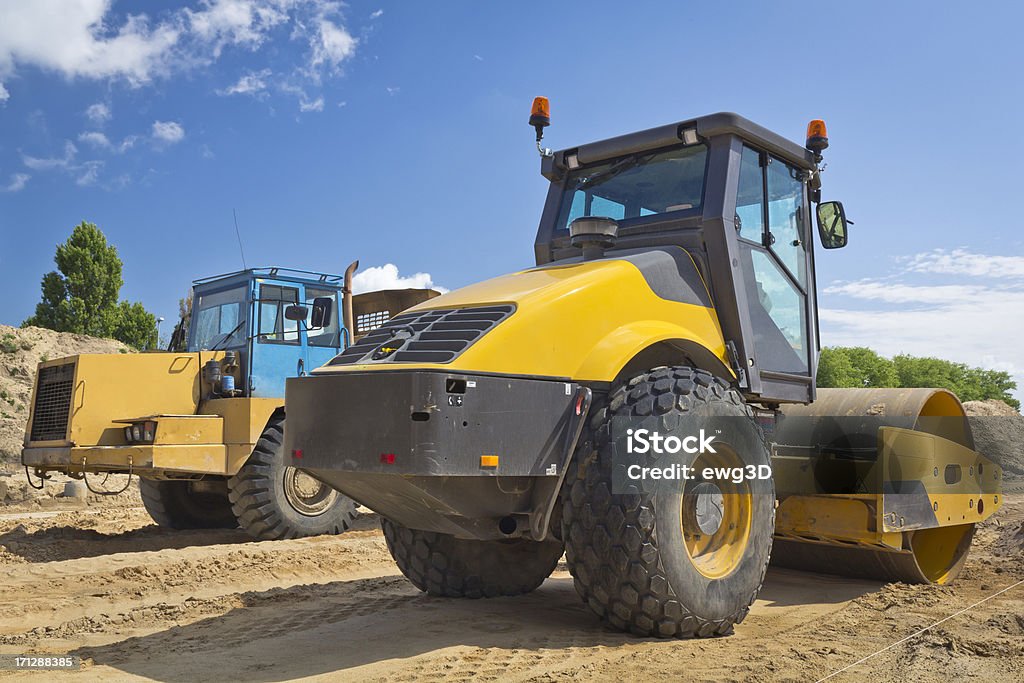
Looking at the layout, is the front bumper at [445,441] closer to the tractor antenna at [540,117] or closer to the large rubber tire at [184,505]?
the tractor antenna at [540,117]

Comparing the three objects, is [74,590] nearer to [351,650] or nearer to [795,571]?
[351,650]

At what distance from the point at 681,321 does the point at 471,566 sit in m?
2.05

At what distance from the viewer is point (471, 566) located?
5887mm

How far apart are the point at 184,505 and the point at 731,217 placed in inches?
318

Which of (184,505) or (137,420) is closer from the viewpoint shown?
(137,420)

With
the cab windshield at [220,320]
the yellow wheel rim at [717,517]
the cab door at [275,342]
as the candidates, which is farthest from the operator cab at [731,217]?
the cab windshield at [220,320]

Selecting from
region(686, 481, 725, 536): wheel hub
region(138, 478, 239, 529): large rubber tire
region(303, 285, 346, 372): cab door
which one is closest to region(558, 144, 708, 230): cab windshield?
region(686, 481, 725, 536): wheel hub

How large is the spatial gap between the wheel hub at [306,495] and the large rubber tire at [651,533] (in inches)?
220

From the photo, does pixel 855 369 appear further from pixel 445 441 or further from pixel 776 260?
pixel 445 441

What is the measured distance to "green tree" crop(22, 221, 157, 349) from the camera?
33562 millimetres

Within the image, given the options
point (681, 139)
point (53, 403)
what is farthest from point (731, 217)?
point (53, 403)

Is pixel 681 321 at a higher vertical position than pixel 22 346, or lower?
lower

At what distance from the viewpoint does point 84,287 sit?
3384cm

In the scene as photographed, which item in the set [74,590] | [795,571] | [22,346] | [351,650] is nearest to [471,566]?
[351,650]
